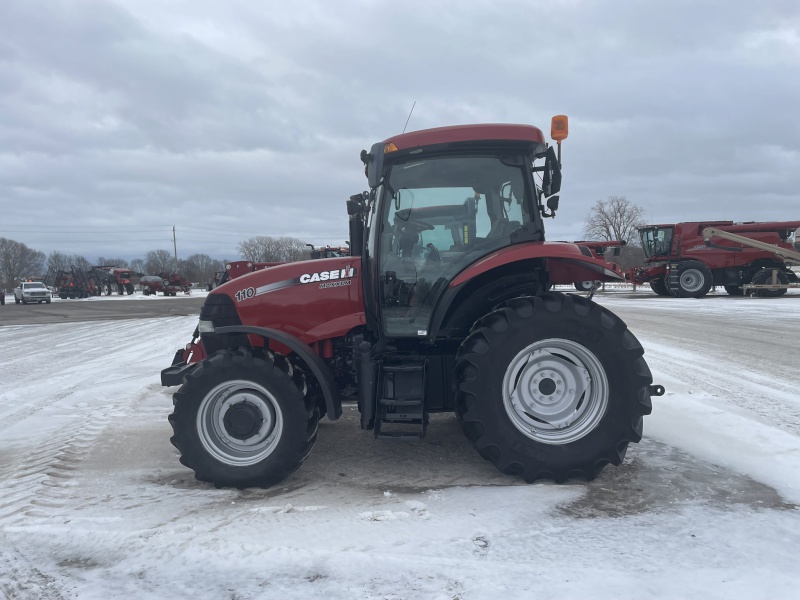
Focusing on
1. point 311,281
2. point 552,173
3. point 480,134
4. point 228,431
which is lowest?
point 228,431

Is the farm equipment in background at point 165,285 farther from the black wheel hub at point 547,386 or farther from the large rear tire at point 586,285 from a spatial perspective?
the black wheel hub at point 547,386

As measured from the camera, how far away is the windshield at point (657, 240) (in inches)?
903

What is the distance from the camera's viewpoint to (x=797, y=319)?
42.8 feet

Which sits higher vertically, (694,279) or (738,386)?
(694,279)

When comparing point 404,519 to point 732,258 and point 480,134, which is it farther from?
point 732,258

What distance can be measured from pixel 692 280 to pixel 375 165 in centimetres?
2147

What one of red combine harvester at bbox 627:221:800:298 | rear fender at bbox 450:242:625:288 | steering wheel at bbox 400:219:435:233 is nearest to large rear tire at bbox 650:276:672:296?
red combine harvester at bbox 627:221:800:298

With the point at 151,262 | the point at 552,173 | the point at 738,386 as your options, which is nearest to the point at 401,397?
the point at 552,173

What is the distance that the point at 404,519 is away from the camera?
9.62 ft

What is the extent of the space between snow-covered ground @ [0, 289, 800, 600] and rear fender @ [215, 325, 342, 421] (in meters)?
0.50

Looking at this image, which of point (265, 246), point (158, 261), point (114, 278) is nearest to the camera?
point (114, 278)

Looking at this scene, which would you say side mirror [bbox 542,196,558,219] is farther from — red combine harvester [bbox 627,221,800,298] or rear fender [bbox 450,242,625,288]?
red combine harvester [bbox 627,221,800,298]

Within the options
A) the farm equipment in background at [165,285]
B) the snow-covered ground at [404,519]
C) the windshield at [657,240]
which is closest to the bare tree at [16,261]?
the farm equipment in background at [165,285]

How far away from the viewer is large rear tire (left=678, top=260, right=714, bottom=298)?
21.3 m
